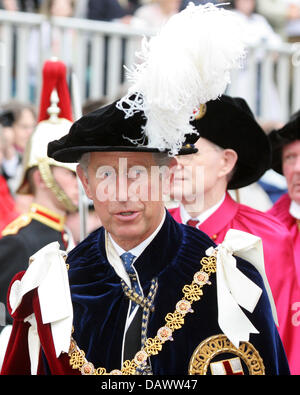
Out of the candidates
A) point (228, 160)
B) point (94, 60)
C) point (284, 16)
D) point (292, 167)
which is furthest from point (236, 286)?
point (284, 16)

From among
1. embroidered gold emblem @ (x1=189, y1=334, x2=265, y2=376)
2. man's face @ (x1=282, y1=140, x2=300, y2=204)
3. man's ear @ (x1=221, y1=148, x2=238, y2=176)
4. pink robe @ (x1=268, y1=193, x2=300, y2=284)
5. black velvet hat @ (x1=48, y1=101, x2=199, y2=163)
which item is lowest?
pink robe @ (x1=268, y1=193, x2=300, y2=284)

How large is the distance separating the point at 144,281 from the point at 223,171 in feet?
5.04

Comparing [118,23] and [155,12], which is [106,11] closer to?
[118,23]

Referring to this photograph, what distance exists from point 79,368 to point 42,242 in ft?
6.68

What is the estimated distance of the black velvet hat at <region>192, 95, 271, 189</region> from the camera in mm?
4758

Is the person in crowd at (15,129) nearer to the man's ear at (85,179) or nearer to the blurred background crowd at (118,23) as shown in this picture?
the blurred background crowd at (118,23)

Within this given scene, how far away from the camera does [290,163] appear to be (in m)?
5.27

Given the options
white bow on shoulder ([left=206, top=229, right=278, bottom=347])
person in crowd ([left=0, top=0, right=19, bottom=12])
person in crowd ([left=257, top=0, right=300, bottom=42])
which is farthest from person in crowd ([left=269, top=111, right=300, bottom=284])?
person in crowd ([left=257, top=0, right=300, bottom=42])

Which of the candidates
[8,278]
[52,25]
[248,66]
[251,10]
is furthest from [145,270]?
[251,10]

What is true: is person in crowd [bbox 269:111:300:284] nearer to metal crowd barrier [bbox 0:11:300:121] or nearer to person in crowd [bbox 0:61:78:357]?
person in crowd [bbox 0:61:78:357]

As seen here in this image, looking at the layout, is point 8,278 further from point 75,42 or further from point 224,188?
point 75,42

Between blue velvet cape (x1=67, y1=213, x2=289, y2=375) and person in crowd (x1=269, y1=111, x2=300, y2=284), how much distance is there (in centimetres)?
176

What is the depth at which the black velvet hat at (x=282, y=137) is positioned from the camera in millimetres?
5223

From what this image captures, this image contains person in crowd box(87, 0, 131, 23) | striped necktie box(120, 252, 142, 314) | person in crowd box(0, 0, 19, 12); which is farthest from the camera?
person in crowd box(87, 0, 131, 23)
